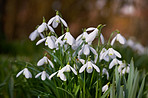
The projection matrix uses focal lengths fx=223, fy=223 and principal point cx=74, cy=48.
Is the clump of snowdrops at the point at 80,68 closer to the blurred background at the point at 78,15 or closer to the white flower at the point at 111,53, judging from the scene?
the white flower at the point at 111,53

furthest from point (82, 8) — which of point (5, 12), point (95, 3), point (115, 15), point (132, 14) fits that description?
point (5, 12)

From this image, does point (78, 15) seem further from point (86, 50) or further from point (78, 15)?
point (86, 50)

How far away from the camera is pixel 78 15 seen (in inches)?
360

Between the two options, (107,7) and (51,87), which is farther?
(107,7)

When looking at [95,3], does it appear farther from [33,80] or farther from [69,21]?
[33,80]

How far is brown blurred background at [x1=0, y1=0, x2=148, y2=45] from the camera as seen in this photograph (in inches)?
328

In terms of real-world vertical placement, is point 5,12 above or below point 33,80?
above

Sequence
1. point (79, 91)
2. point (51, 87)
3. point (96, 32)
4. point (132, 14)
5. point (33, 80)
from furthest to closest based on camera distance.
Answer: point (132, 14), point (33, 80), point (51, 87), point (79, 91), point (96, 32)

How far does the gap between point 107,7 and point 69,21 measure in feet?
5.38

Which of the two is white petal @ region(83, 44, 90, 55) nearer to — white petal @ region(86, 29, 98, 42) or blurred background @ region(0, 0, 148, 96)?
white petal @ region(86, 29, 98, 42)

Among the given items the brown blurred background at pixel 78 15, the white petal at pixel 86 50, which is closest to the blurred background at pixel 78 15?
the brown blurred background at pixel 78 15

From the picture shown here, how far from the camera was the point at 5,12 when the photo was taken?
8688 mm

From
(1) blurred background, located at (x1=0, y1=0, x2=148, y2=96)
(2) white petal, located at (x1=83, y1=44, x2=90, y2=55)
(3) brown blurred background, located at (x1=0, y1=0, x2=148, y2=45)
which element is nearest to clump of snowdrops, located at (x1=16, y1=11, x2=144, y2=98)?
(2) white petal, located at (x1=83, y1=44, x2=90, y2=55)

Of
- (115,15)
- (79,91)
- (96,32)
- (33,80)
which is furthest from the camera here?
(115,15)
